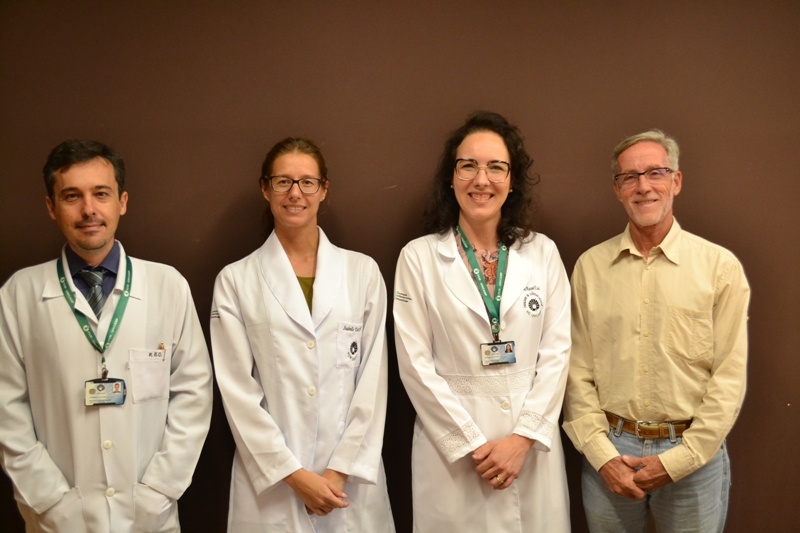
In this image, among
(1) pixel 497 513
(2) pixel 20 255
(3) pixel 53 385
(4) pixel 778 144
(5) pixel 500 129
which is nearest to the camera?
(3) pixel 53 385

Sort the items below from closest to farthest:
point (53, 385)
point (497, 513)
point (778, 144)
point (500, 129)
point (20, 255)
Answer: point (53, 385)
point (497, 513)
point (500, 129)
point (20, 255)
point (778, 144)

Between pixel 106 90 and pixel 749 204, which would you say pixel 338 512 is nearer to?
pixel 106 90

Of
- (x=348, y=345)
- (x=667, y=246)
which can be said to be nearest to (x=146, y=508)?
(x=348, y=345)

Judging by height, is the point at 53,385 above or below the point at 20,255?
below

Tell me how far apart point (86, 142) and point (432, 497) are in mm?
1756

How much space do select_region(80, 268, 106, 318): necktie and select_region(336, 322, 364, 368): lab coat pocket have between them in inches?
32.5

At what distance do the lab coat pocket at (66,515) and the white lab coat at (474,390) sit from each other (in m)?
1.15

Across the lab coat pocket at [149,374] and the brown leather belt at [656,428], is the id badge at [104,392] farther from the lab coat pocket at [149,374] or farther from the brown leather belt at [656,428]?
the brown leather belt at [656,428]

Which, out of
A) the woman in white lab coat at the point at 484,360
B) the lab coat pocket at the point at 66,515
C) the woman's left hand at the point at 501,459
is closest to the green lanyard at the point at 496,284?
the woman in white lab coat at the point at 484,360

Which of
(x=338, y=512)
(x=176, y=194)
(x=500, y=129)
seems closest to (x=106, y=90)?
(x=176, y=194)

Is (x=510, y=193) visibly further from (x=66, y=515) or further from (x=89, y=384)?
(x=66, y=515)

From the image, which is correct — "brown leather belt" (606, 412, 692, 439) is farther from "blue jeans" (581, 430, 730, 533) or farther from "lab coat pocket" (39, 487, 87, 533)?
"lab coat pocket" (39, 487, 87, 533)

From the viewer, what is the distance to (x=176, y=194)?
2908mm

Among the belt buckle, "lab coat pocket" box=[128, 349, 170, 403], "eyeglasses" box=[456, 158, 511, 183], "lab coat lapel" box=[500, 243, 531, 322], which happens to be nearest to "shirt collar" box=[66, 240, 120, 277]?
"lab coat pocket" box=[128, 349, 170, 403]
